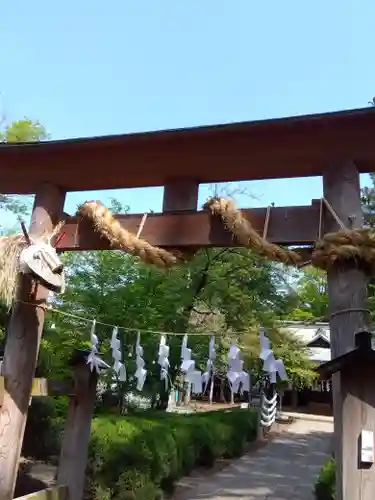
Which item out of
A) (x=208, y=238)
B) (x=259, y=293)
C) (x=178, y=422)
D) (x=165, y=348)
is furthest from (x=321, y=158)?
(x=259, y=293)

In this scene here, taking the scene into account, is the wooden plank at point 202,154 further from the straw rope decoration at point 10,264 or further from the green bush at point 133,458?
the green bush at point 133,458

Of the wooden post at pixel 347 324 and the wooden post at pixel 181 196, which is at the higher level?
the wooden post at pixel 181 196

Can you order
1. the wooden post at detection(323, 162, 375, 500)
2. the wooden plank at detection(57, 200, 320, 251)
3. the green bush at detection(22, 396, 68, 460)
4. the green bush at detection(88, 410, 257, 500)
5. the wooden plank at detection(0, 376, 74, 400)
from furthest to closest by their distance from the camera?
the green bush at detection(22, 396, 68, 460) → the green bush at detection(88, 410, 257, 500) → the wooden plank at detection(0, 376, 74, 400) → the wooden plank at detection(57, 200, 320, 251) → the wooden post at detection(323, 162, 375, 500)

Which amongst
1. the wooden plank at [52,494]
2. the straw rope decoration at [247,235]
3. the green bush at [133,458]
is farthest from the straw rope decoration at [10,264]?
the green bush at [133,458]

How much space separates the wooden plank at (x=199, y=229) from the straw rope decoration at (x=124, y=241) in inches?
4.8

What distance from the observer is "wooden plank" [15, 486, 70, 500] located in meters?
4.15

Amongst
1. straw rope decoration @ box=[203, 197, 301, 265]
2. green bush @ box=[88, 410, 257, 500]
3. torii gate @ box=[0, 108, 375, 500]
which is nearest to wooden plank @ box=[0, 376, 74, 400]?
torii gate @ box=[0, 108, 375, 500]

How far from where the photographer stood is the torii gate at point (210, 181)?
2691 mm

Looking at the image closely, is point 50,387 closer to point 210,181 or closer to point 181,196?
point 181,196

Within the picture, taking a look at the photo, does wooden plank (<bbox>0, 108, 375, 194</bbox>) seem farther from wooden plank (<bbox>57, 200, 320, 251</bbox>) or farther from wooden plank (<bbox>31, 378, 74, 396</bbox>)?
wooden plank (<bbox>31, 378, 74, 396</bbox>)

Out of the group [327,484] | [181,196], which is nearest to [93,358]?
[181,196]

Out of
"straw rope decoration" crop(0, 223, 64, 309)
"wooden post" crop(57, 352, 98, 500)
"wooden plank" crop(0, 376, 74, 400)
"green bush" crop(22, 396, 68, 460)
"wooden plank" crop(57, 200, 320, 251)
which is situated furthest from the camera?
"green bush" crop(22, 396, 68, 460)

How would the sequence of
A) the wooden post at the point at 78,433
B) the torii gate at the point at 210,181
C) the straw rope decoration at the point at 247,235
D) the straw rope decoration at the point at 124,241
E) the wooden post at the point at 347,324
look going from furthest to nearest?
the wooden post at the point at 78,433 < the straw rope decoration at the point at 124,241 < the straw rope decoration at the point at 247,235 < the torii gate at the point at 210,181 < the wooden post at the point at 347,324

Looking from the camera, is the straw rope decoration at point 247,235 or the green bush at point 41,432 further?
the green bush at point 41,432
